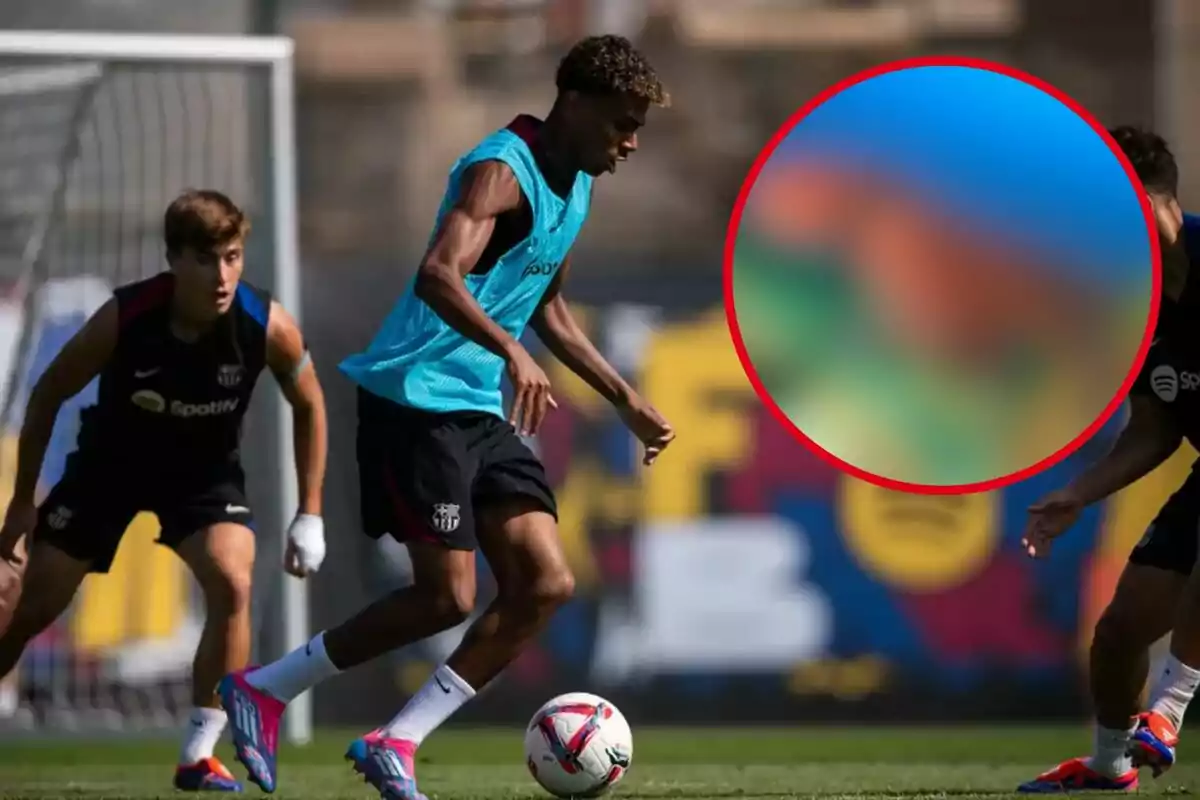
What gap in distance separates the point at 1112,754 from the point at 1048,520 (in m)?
0.98

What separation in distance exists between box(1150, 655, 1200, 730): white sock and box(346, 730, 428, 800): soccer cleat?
2.35 meters

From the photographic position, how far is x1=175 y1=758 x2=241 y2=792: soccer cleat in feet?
27.7

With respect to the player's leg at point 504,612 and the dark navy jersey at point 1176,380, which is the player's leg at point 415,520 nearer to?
the player's leg at point 504,612

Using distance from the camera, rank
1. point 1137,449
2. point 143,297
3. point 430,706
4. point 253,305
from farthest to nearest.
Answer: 1. point 253,305
2. point 143,297
3. point 1137,449
4. point 430,706

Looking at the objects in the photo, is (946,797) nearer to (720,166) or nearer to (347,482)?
(347,482)

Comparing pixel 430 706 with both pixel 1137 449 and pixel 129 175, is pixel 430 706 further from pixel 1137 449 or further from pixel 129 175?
pixel 129 175

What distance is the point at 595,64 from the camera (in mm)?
7000

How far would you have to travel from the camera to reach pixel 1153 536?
7805 mm

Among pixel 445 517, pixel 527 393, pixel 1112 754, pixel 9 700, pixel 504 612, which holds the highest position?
pixel 527 393

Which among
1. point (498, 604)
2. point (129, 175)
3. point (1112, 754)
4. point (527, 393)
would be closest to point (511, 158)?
point (527, 393)

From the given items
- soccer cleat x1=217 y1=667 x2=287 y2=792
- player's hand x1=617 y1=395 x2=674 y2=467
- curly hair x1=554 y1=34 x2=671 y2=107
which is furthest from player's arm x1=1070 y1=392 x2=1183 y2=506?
soccer cleat x1=217 y1=667 x2=287 y2=792

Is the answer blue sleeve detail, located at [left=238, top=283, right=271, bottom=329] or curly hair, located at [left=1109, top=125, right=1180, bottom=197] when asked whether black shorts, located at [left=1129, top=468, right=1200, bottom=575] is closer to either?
curly hair, located at [left=1109, top=125, right=1180, bottom=197]

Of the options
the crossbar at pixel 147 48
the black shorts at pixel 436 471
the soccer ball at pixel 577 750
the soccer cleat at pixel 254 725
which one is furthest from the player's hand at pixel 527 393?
the crossbar at pixel 147 48

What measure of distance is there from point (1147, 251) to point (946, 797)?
77.1 inches
